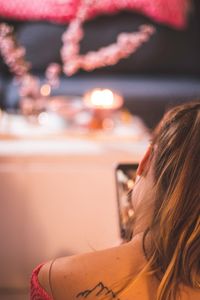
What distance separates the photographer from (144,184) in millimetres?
800

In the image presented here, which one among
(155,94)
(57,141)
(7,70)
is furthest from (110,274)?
(7,70)

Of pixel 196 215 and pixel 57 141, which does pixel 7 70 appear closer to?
pixel 57 141

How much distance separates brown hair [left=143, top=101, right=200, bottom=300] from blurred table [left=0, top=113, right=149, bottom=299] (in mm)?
563

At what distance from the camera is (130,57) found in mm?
2465

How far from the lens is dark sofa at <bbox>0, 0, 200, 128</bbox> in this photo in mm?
2424

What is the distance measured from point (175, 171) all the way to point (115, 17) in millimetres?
1918

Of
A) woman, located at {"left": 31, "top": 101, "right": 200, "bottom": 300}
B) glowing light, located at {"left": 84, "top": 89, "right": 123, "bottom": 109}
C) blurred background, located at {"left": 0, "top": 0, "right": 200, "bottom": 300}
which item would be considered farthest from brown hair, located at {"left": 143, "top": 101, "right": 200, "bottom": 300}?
glowing light, located at {"left": 84, "top": 89, "right": 123, "bottom": 109}

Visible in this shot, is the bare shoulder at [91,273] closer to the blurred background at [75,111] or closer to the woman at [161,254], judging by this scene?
the woman at [161,254]

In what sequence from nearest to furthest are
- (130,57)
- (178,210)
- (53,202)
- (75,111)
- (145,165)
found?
(178,210) → (145,165) → (53,202) → (75,111) → (130,57)

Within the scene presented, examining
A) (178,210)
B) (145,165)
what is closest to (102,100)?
(145,165)

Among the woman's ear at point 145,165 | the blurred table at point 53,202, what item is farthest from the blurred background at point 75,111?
the woman's ear at point 145,165

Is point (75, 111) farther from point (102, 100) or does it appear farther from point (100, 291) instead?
point (100, 291)

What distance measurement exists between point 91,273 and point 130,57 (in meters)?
1.85

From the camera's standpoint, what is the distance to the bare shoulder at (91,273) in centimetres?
74
